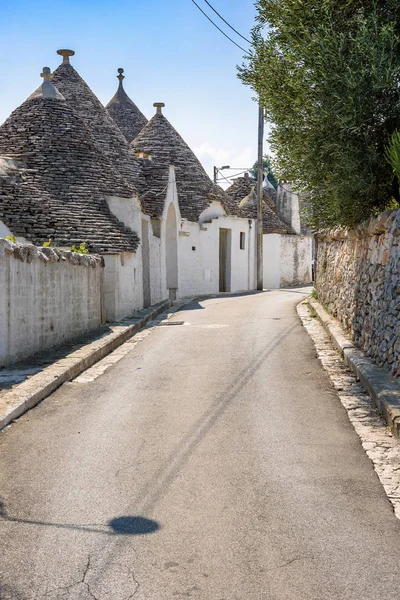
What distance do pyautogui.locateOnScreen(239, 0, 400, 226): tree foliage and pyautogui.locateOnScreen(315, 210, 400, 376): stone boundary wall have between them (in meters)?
0.76

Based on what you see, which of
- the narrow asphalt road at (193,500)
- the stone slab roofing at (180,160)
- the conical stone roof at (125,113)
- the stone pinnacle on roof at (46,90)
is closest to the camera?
the narrow asphalt road at (193,500)

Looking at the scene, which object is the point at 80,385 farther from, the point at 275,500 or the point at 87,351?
the point at 275,500

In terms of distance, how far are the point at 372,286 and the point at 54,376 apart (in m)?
4.87

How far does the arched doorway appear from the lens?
29.5 m

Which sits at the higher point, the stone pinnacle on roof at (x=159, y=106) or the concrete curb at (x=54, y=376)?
the stone pinnacle on roof at (x=159, y=106)

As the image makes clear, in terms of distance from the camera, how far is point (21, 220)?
55.2ft

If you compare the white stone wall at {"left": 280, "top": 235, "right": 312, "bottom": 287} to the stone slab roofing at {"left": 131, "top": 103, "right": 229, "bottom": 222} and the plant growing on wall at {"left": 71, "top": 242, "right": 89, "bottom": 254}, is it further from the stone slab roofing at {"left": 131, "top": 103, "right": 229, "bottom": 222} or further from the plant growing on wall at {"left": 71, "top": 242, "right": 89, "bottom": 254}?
the plant growing on wall at {"left": 71, "top": 242, "right": 89, "bottom": 254}

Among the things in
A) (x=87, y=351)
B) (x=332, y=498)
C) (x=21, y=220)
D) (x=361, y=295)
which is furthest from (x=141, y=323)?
(x=332, y=498)

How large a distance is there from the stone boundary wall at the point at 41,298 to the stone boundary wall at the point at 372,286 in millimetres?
5271

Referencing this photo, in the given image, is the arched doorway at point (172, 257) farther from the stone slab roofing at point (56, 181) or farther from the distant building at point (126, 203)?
the stone slab roofing at point (56, 181)

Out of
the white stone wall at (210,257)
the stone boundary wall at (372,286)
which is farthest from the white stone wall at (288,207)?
the stone boundary wall at (372,286)

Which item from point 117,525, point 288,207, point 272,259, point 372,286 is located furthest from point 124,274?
point 288,207

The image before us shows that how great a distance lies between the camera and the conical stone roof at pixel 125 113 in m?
34.2

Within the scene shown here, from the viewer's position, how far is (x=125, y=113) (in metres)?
34.8
